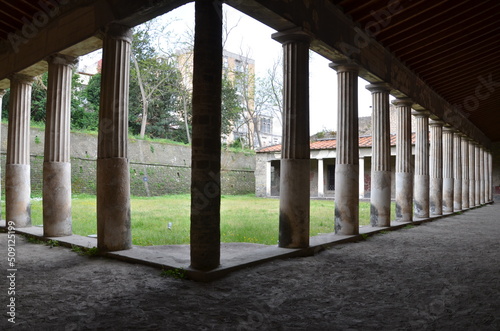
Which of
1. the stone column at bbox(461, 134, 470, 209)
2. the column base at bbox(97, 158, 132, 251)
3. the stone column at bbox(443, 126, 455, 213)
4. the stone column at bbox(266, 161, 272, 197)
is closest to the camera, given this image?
the column base at bbox(97, 158, 132, 251)

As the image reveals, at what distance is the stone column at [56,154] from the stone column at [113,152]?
1.73m

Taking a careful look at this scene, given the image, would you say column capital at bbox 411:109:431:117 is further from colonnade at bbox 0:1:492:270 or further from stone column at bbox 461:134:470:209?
stone column at bbox 461:134:470:209

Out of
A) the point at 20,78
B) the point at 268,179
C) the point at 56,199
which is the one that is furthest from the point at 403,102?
the point at 268,179

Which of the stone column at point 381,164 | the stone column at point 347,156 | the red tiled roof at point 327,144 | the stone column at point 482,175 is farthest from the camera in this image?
the red tiled roof at point 327,144

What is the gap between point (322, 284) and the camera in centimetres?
457

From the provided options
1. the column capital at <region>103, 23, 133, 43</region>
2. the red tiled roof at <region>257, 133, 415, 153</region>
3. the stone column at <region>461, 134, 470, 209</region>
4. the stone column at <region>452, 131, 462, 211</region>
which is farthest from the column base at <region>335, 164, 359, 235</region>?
the red tiled roof at <region>257, 133, 415, 153</region>

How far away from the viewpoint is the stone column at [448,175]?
15906 mm

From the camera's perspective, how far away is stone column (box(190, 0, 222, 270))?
15.6 feet

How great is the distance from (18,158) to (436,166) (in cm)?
1303

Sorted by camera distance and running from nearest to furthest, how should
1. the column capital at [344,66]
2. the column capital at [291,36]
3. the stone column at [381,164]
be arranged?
the column capital at [291,36], the column capital at [344,66], the stone column at [381,164]

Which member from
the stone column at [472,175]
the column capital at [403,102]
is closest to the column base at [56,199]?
the column capital at [403,102]

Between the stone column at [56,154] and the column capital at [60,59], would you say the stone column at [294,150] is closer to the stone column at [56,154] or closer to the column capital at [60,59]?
the column capital at [60,59]

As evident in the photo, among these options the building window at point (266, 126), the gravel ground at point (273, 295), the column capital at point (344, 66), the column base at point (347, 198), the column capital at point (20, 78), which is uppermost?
the building window at point (266, 126)

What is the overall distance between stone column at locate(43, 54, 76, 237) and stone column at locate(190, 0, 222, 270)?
377cm
